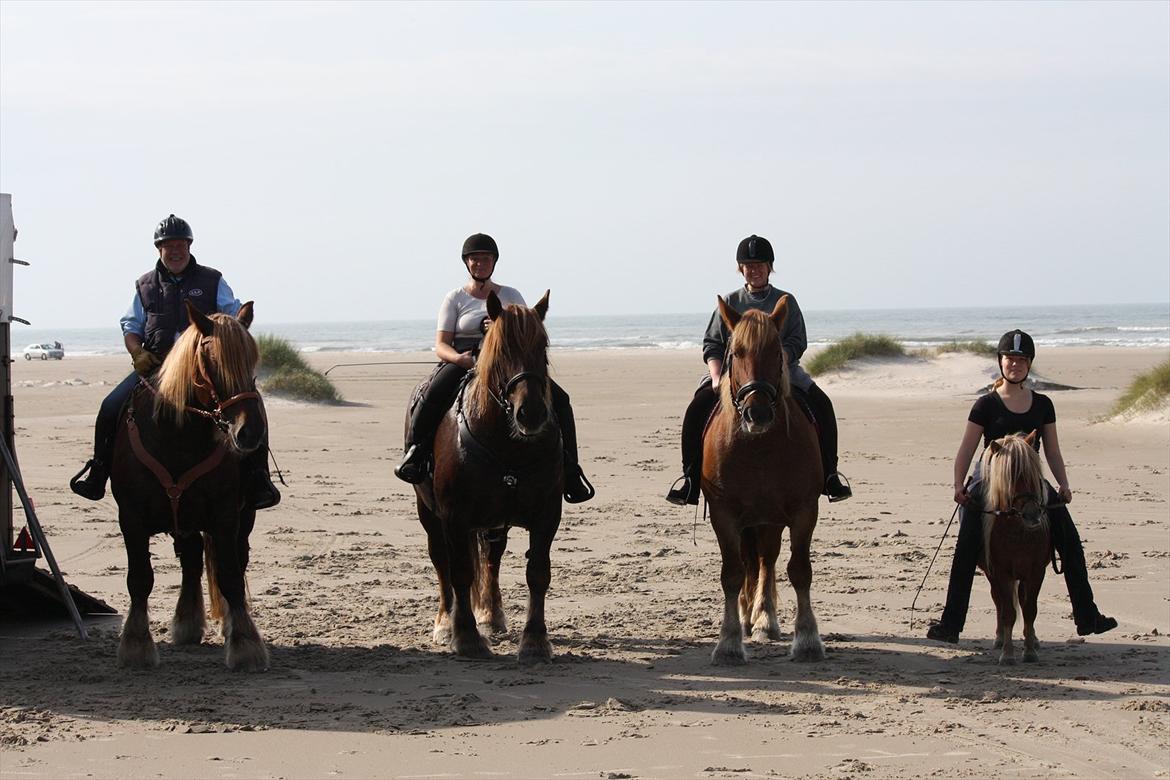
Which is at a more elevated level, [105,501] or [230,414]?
[230,414]

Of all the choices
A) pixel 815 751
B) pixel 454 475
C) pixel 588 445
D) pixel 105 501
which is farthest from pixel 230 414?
pixel 588 445

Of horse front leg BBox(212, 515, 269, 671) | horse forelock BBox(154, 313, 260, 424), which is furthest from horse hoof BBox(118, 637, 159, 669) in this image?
horse forelock BBox(154, 313, 260, 424)

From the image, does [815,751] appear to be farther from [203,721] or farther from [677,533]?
[677,533]

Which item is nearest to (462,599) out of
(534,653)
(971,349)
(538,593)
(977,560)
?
(538,593)

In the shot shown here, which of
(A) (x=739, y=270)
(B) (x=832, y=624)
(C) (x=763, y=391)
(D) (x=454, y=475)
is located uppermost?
(A) (x=739, y=270)

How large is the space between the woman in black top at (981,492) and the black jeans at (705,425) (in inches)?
31.7

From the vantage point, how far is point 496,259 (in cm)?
821

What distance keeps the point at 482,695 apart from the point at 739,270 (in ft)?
9.77

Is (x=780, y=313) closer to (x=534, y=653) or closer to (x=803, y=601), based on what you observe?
(x=803, y=601)

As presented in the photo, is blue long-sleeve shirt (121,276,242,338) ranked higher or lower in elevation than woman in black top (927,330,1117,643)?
higher

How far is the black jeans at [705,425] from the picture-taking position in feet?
26.0

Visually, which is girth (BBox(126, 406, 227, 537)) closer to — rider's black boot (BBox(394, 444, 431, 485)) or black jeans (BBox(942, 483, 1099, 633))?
rider's black boot (BBox(394, 444, 431, 485))

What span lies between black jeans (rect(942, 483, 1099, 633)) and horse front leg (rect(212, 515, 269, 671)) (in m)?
3.76

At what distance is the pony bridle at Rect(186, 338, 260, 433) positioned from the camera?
22.1 ft
